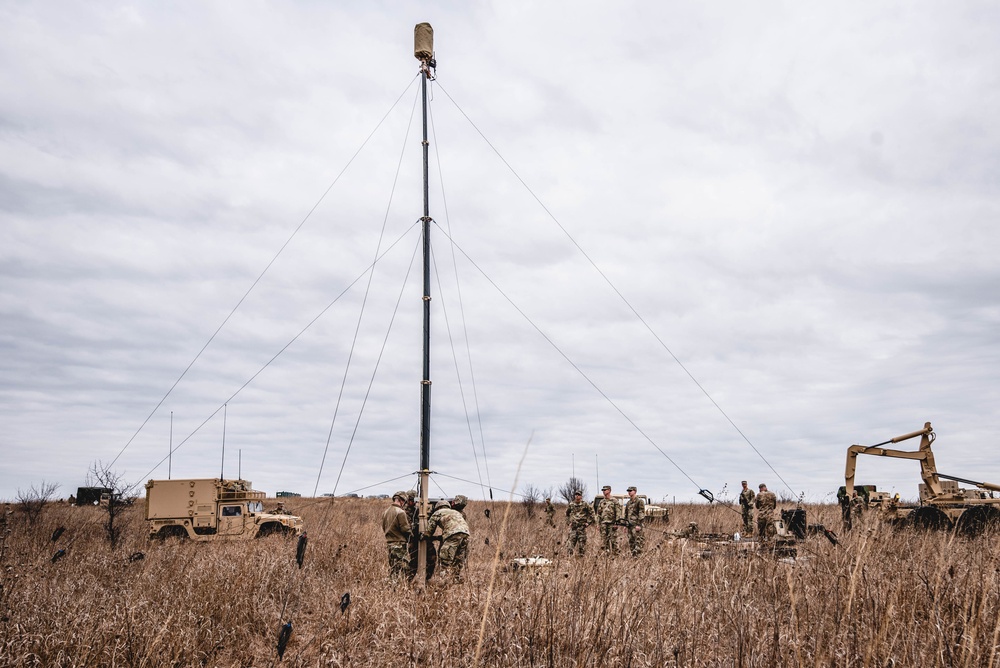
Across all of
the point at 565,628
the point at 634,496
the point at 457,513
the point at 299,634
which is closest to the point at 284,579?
the point at 299,634

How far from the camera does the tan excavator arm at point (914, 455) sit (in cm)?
1961

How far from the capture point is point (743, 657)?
167 inches

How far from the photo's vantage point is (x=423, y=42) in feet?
38.5

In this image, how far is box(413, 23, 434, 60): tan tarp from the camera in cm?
1170

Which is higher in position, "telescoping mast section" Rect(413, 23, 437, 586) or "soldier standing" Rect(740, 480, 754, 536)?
"telescoping mast section" Rect(413, 23, 437, 586)

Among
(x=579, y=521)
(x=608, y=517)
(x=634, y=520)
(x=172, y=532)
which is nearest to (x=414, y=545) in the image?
(x=579, y=521)

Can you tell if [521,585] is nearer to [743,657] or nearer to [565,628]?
[565,628]

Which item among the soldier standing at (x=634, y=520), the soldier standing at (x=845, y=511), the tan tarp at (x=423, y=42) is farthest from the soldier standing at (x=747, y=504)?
the tan tarp at (x=423, y=42)

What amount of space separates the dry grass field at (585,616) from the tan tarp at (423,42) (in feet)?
27.4

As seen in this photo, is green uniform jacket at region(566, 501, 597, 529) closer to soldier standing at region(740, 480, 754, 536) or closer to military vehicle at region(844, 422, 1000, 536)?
soldier standing at region(740, 480, 754, 536)

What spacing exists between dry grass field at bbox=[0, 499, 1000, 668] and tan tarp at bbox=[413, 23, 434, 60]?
27.4 ft

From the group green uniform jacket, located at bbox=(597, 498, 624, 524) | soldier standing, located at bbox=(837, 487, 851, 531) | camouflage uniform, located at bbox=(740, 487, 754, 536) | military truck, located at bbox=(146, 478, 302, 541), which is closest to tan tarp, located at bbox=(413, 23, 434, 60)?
soldier standing, located at bbox=(837, 487, 851, 531)

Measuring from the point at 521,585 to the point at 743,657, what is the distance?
2213 millimetres

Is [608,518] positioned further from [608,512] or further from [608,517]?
[608,512]
